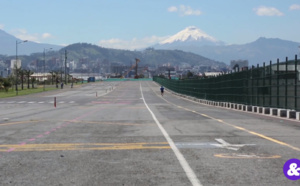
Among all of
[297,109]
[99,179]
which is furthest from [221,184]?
[297,109]

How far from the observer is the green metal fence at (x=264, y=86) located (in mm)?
23672

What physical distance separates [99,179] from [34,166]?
1905 millimetres

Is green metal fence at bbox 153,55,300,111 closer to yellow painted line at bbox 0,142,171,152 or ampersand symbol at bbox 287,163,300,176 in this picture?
yellow painted line at bbox 0,142,171,152

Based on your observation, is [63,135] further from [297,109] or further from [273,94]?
[273,94]

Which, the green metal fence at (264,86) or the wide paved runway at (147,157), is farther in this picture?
the green metal fence at (264,86)

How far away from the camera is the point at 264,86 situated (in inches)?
1112

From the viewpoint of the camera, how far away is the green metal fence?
23.7 m

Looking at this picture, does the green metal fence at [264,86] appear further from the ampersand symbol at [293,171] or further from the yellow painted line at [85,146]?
the ampersand symbol at [293,171]
